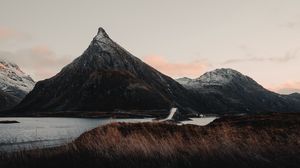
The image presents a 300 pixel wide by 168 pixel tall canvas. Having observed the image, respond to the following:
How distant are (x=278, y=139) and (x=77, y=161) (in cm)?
1352

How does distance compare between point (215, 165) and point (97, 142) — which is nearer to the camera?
point (215, 165)

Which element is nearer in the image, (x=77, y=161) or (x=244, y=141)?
(x=77, y=161)

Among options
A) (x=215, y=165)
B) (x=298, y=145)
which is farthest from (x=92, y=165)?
(x=298, y=145)

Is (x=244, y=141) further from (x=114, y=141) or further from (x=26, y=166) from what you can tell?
(x=26, y=166)

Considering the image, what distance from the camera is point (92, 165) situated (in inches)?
767

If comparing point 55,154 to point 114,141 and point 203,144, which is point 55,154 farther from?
point 203,144

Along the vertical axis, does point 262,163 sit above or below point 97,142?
below

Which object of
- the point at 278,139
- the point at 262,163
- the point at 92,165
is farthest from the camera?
the point at 278,139

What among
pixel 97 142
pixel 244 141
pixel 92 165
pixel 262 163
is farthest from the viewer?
pixel 244 141

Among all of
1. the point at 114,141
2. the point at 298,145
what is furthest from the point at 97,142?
the point at 298,145

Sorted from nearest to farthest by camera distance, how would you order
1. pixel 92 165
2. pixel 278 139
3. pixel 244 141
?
pixel 92 165 < pixel 244 141 < pixel 278 139

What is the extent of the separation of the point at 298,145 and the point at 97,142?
1111 centimetres

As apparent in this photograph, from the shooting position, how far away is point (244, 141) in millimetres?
24453

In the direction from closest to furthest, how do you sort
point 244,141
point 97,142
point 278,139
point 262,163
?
1. point 262,163
2. point 97,142
3. point 244,141
4. point 278,139
